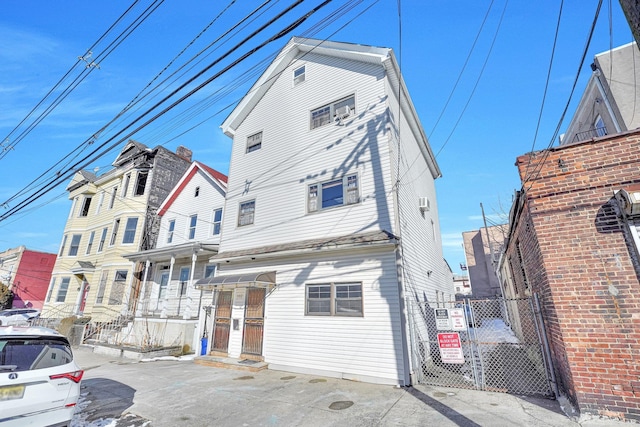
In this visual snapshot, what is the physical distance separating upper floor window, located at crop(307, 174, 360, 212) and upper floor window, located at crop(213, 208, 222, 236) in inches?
294

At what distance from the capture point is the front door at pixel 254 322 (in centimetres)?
992

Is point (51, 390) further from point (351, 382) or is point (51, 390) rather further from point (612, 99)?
point (612, 99)

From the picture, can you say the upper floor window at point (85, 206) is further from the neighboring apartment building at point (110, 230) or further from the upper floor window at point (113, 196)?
the upper floor window at point (113, 196)

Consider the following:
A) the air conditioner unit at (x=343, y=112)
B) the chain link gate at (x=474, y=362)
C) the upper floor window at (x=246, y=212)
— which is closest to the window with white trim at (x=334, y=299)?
the chain link gate at (x=474, y=362)

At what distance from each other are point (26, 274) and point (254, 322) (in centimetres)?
3633

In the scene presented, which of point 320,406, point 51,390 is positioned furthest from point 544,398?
point 51,390

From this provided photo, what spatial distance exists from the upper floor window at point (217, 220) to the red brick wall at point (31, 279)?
30.3 m

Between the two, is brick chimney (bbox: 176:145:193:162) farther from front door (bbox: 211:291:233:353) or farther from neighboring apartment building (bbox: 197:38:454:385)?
front door (bbox: 211:291:233:353)

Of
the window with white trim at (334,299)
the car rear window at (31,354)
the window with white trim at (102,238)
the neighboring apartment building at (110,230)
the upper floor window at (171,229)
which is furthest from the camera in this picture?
the window with white trim at (102,238)

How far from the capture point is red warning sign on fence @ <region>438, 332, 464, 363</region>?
21.9 ft

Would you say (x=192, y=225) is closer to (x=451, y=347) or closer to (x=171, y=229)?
(x=171, y=229)

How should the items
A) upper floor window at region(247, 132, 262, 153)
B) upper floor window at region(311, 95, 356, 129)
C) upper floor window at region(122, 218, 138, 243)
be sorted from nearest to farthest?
upper floor window at region(311, 95, 356, 129)
upper floor window at region(247, 132, 262, 153)
upper floor window at region(122, 218, 138, 243)

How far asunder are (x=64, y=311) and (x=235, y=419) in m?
23.1

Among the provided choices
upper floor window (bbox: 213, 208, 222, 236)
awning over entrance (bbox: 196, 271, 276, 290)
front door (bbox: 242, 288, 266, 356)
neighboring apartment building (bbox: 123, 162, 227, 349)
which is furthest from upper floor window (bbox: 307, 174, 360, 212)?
upper floor window (bbox: 213, 208, 222, 236)
